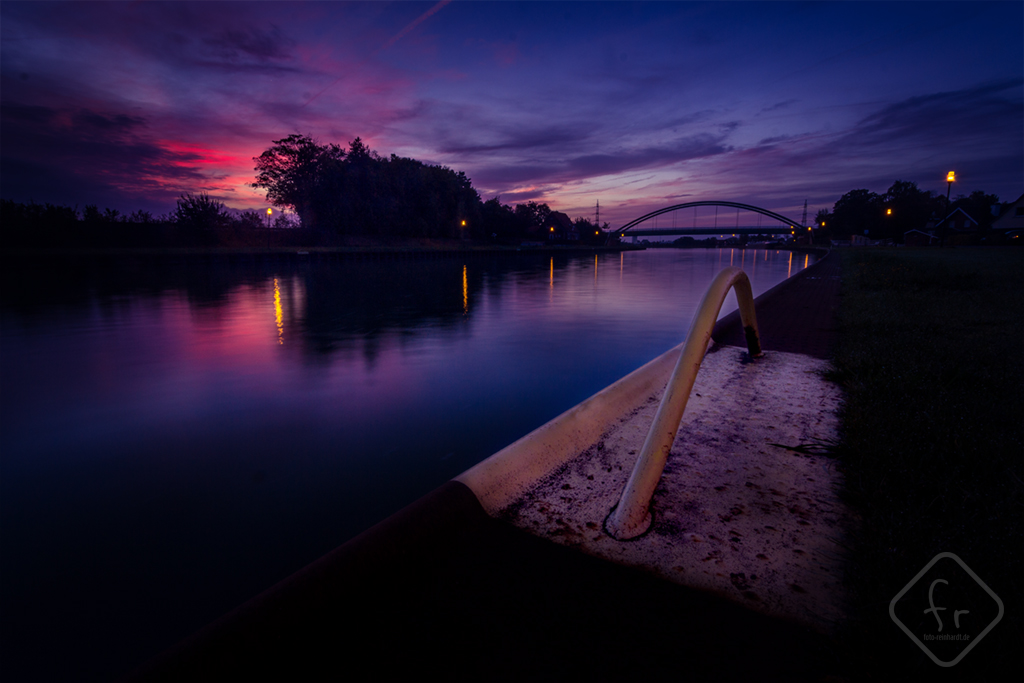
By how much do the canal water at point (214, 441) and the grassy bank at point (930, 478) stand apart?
319cm

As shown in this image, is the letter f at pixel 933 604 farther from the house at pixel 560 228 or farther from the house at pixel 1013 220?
the house at pixel 560 228

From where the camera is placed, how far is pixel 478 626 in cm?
186

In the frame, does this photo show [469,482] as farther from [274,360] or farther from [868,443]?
[274,360]

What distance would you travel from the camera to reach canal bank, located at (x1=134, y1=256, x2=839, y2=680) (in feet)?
5.34

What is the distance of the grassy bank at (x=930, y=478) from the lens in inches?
63.6

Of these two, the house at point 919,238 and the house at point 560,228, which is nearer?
the house at point 919,238

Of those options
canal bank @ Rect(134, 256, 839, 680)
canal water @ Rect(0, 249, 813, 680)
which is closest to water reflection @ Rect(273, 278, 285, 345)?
canal water @ Rect(0, 249, 813, 680)

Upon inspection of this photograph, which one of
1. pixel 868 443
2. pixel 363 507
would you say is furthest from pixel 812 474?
pixel 363 507

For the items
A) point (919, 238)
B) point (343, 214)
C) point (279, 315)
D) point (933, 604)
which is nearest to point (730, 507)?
point (933, 604)

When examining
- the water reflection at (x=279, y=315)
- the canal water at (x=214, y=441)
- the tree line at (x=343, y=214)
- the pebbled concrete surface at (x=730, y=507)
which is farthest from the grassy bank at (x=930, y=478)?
the tree line at (x=343, y=214)
